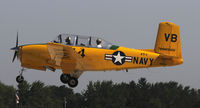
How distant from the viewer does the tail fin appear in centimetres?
2412

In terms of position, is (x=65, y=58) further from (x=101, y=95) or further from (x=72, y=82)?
(x=101, y=95)

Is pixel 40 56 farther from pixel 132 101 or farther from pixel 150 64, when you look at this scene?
pixel 132 101

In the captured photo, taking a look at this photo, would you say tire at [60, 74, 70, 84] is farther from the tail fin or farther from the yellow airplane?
the tail fin

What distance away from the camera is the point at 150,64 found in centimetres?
2405

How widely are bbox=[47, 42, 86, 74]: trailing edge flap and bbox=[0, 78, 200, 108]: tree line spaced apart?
68.2m

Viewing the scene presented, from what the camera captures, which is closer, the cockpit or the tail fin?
the cockpit

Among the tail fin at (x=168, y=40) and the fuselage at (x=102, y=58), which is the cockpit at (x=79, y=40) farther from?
the tail fin at (x=168, y=40)

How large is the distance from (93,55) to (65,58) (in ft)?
5.16

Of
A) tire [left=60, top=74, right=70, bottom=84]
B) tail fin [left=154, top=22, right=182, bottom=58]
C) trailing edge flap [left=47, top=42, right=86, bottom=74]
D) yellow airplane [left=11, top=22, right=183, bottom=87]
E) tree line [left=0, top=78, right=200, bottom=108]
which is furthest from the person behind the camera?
tree line [left=0, top=78, right=200, bottom=108]

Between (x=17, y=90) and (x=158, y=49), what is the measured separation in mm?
81813

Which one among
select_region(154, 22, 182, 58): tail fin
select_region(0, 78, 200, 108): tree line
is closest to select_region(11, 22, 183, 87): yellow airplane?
select_region(154, 22, 182, 58): tail fin

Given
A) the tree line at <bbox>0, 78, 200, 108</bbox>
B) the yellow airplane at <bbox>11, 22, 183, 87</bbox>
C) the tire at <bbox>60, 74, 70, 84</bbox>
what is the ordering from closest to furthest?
the yellow airplane at <bbox>11, 22, 183, 87</bbox> < the tire at <bbox>60, 74, 70, 84</bbox> < the tree line at <bbox>0, 78, 200, 108</bbox>

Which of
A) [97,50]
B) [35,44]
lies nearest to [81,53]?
[97,50]

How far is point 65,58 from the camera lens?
76.2 feet
